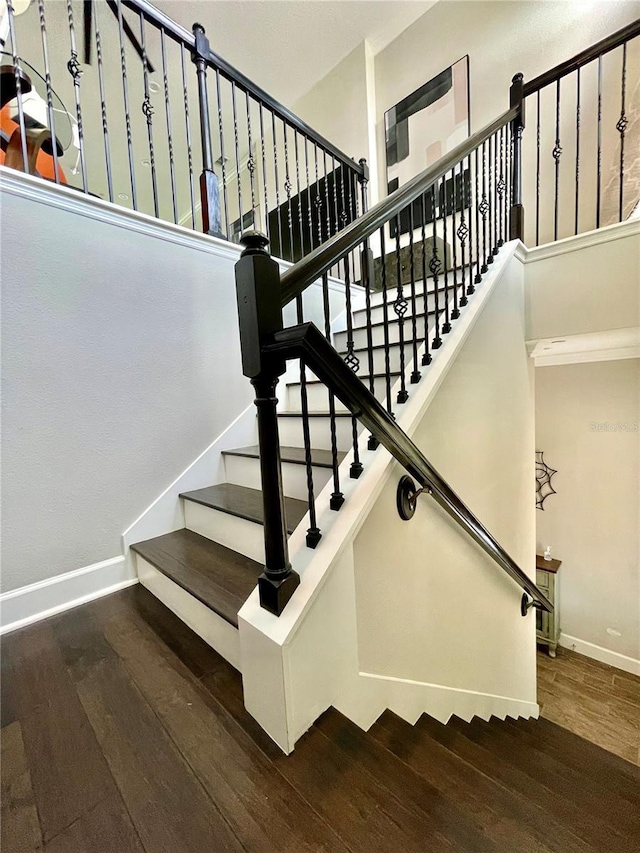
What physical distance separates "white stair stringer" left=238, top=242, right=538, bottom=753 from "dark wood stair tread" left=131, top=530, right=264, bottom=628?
0.68 ft

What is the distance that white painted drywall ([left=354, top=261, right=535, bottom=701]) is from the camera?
4.04 feet

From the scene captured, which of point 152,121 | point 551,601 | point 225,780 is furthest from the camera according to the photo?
point 551,601

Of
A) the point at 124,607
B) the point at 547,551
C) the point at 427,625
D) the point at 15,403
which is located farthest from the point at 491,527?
the point at 547,551

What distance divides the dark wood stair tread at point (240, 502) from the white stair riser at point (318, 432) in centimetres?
33

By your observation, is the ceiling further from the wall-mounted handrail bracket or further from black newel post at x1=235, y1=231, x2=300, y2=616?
the wall-mounted handrail bracket

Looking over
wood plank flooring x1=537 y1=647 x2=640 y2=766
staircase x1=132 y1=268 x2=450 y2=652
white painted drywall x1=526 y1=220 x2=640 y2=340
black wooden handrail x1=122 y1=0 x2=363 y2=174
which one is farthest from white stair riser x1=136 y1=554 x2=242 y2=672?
wood plank flooring x1=537 y1=647 x2=640 y2=766

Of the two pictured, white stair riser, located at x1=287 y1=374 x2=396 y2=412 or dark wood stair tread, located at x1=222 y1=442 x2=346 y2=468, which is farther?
white stair riser, located at x1=287 y1=374 x2=396 y2=412

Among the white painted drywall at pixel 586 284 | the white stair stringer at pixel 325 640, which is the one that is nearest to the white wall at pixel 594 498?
the white painted drywall at pixel 586 284

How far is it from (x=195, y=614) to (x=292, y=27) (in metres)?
4.86

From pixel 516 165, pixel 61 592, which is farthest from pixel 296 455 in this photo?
pixel 516 165

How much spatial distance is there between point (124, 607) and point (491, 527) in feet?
6.18

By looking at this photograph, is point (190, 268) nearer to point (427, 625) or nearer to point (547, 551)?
point (427, 625)

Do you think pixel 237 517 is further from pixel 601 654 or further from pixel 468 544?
pixel 601 654

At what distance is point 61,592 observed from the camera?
149cm
